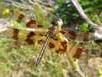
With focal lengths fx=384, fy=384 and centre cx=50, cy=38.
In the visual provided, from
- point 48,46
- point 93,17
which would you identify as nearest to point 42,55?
point 48,46

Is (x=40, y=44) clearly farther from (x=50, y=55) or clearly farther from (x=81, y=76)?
(x=81, y=76)

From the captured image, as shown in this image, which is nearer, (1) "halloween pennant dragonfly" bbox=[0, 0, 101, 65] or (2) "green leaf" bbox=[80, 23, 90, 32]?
(1) "halloween pennant dragonfly" bbox=[0, 0, 101, 65]

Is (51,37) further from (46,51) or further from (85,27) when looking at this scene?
(85,27)

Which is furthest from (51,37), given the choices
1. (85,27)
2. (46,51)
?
(85,27)

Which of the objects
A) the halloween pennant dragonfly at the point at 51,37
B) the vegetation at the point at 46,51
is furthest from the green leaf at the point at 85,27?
the halloween pennant dragonfly at the point at 51,37

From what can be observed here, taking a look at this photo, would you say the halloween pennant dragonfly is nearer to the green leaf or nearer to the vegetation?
the vegetation

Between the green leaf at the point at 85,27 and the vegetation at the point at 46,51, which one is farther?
the green leaf at the point at 85,27

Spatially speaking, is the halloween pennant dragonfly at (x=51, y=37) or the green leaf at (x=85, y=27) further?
the green leaf at (x=85, y=27)

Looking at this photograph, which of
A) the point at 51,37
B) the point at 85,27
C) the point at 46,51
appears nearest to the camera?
the point at 51,37

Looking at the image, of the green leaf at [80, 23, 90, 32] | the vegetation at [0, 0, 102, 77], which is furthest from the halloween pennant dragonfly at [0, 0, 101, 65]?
the green leaf at [80, 23, 90, 32]

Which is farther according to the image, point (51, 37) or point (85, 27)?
point (85, 27)

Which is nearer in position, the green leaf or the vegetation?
the vegetation

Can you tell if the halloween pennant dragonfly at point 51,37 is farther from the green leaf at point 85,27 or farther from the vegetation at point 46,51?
the green leaf at point 85,27
